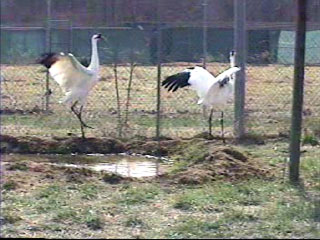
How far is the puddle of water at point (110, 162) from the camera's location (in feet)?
29.0

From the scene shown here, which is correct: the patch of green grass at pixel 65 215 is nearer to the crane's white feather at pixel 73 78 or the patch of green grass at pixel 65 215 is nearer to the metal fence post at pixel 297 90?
the metal fence post at pixel 297 90

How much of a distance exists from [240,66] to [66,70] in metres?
2.11

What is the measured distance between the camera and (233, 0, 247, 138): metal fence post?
11.0 metres

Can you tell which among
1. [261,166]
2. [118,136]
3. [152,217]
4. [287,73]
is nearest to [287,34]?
[287,73]

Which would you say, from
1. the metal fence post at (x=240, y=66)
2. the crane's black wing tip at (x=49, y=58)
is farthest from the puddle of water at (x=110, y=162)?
the metal fence post at (x=240, y=66)

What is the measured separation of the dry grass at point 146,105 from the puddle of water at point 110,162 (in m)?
1.14

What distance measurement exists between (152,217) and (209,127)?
4554mm

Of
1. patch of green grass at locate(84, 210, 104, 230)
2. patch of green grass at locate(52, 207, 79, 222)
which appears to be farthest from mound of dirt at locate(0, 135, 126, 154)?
patch of green grass at locate(84, 210, 104, 230)

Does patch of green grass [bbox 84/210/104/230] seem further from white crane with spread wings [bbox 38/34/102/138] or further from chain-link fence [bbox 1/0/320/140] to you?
chain-link fence [bbox 1/0/320/140]

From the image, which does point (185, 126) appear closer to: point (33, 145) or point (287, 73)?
point (33, 145)

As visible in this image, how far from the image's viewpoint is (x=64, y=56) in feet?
33.7

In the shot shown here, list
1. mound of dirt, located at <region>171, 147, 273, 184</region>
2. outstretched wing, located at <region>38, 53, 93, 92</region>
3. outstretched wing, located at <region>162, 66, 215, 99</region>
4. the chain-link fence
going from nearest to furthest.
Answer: mound of dirt, located at <region>171, 147, 273, 184</region>
outstretched wing, located at <region>38, 53, 93, 92</region>
outstretched wing, located at <region>162, 66, 215, 99</region>
the chain-link fence

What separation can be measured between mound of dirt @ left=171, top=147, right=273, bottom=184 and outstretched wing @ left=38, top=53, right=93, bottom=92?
2318mm

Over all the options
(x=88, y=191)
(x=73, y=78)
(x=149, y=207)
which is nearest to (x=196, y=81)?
(x=73, y=78)
